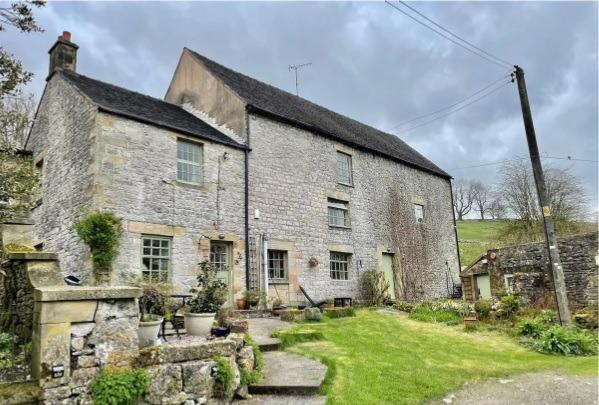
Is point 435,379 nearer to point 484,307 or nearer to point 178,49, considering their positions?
point 484,307

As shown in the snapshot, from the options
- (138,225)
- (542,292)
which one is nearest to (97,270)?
(138,225)

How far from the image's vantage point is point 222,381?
512 centimetres

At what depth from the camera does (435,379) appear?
21.3ft

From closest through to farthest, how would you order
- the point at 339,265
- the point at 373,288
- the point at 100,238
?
the point at 100,238, the point at 339,265, the point at 373,288

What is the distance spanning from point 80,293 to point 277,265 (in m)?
9.94

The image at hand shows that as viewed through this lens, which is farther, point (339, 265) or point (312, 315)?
point (339, 265)

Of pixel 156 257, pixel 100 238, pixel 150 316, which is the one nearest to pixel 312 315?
pixel 156 257

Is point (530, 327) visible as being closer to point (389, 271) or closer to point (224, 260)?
point (389, 271)

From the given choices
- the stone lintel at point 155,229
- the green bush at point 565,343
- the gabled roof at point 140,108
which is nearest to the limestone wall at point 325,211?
the gabled roof at point 140,108

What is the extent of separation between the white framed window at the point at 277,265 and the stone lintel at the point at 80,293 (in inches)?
365

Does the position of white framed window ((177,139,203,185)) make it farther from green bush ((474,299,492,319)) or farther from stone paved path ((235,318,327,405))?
green bush ((474,299,492,319))

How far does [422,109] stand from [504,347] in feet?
51.7

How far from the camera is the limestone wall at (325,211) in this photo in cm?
1449

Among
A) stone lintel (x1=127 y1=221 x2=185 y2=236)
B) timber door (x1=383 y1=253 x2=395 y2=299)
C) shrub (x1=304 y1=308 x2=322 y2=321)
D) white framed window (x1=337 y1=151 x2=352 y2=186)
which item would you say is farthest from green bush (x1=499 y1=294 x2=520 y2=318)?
stone lintel (x1=127 y1=221 x2=185 y2=236)
